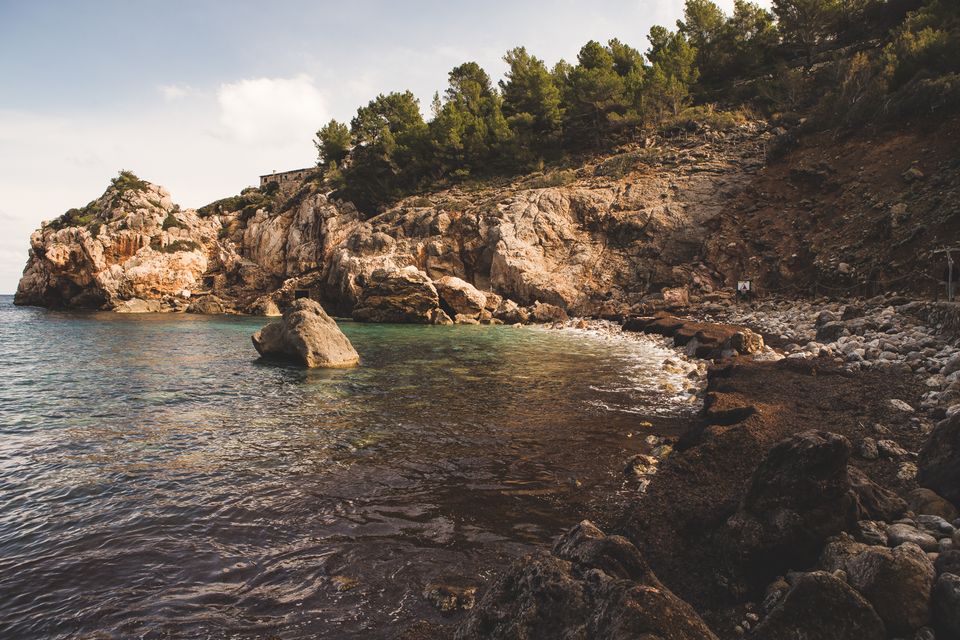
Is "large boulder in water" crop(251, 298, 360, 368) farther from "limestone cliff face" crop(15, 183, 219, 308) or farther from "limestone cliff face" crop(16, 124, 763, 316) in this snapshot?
"limestone cliff face" crop(15, 183, 219, 308)

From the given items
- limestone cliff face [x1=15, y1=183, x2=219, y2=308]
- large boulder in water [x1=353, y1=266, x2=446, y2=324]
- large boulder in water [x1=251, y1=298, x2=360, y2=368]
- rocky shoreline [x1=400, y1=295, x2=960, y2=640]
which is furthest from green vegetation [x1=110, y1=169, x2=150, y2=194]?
rocky shoreline [x1=400, y1=295, x2=960, y2=640]

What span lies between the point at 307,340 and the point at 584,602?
17.0 m

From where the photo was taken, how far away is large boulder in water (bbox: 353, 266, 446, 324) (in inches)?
1658

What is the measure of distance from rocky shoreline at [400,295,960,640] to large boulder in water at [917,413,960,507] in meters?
0.02

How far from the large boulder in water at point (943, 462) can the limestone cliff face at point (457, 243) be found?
33595mm

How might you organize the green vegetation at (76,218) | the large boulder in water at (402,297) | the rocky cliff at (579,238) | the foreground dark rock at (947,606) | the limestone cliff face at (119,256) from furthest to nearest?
the green vegetation at (76,218), the limestone cliff face at (119,256), the large boulder in water at (402,297), the rocky cliff at (579,238), the foreground dark rock at (947,606)

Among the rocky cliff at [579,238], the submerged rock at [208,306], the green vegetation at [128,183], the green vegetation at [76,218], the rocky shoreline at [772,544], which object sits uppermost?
the green vegetation at [128,183]

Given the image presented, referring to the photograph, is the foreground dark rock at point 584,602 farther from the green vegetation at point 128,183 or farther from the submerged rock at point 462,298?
the green vegetation at point 128,183

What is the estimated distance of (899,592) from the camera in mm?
2889

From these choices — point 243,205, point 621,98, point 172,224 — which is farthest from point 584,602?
point 243,205

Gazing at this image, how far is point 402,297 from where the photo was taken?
4247 cm

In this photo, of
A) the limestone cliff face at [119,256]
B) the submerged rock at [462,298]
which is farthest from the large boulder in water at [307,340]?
the limestone cliff face at [119,256]

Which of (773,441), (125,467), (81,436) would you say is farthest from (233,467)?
(773,441)

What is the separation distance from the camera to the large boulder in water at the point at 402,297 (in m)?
42.1
